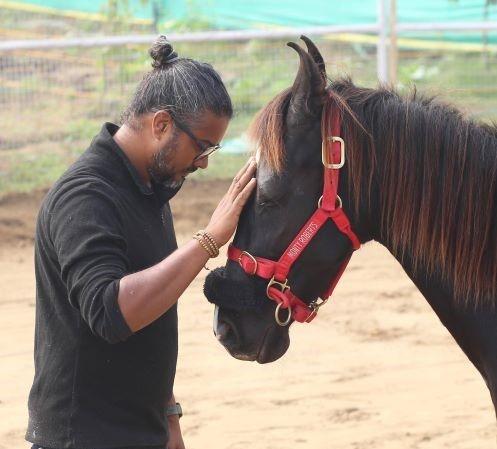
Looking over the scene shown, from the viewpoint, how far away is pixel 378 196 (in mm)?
2738

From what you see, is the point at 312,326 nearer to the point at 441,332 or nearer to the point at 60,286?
the point at 441,332

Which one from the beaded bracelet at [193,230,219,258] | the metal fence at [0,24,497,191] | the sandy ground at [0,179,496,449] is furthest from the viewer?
the metal fence at [0,24,497,191]

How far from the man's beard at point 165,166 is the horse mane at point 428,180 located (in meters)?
0.24

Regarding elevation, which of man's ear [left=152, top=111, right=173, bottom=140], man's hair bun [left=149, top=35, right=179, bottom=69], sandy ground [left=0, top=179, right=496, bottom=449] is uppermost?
man's hair bun [left=149, top=35, right=179, bottom=69]

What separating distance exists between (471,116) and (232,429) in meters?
2.41

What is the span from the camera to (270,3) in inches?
398

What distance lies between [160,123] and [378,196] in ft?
2.07

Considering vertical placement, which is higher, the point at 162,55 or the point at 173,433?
the point at 162,55

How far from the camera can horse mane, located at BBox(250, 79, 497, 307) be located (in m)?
2.69

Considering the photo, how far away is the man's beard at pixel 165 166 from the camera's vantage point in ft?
9.02

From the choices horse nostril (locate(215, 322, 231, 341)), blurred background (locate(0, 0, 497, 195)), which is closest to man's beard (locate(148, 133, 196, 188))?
horse nostril (locate(215, 322, 231, 341))

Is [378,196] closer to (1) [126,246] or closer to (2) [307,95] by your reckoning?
(2) [307,95]

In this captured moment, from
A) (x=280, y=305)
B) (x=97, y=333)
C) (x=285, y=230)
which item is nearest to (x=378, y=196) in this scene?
(x=285, y=230)

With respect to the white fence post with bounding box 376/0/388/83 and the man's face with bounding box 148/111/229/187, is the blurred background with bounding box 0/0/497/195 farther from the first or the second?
the man's face with bounding box 148/111/229/187
